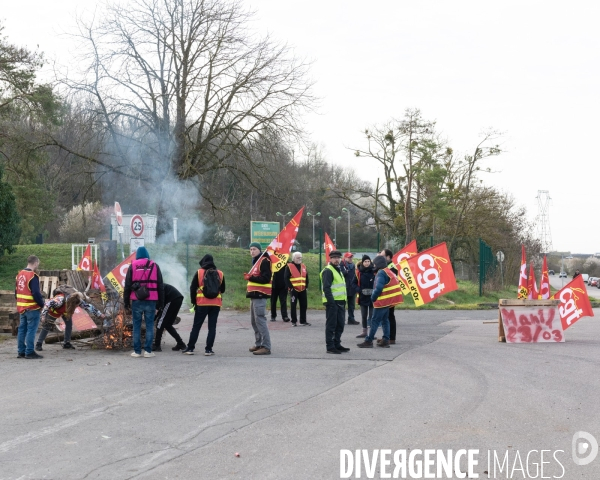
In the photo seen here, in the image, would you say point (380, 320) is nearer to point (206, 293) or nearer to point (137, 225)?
point (206, 293)

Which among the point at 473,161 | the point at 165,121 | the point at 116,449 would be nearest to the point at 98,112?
the point at 165,121

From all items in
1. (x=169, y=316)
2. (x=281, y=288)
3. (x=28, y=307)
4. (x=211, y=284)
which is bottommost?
(x=169, y=316)

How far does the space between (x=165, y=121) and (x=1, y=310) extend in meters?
16.5

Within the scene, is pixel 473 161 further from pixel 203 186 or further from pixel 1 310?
pixel 1 310

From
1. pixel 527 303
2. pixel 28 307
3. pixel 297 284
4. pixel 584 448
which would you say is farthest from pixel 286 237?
pixel 584 448

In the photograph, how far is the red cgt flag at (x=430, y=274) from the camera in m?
14.6

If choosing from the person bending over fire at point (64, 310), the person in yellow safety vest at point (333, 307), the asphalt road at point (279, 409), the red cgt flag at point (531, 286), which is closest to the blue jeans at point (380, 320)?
the asphalt road at point (279, 409)

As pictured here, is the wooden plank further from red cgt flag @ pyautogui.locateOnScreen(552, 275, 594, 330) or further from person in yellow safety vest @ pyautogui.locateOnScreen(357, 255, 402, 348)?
person in yellow safety vest @ pyautogui.locateOnScreen(357, 255, 402, 348)

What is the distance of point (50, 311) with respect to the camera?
40.3ft

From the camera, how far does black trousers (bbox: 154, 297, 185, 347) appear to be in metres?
12.3

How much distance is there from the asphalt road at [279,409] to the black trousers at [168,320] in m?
0.40

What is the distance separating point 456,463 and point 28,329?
26.1 ft

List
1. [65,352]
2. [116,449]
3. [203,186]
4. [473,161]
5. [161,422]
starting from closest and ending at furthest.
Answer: [116,449] → [161,422] → [65,352] → [203,186] → [473,161]

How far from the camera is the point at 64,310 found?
486 inches
